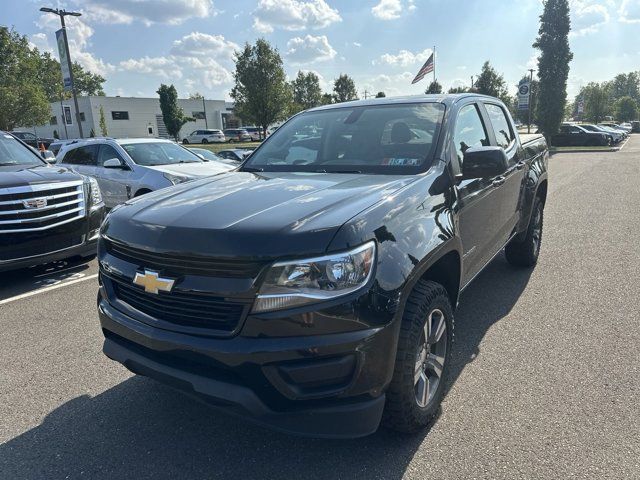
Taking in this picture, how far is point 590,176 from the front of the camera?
15.0 meters

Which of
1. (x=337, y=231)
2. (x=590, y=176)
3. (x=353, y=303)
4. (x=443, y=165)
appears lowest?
(x=590, y=176)

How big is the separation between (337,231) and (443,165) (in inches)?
50.0

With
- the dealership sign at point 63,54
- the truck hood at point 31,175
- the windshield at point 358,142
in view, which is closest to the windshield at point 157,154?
the truck hood at point 31,175

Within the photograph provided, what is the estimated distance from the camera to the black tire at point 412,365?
7.30ft

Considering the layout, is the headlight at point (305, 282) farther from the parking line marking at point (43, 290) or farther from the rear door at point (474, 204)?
the parking line marking at point (43, 290)

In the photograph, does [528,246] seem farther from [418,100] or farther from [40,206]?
[40,206]

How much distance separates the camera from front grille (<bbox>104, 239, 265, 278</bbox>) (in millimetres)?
2018

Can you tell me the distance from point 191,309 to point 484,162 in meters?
2.00

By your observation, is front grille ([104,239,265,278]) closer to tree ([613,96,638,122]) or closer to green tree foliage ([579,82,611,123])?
green tree foliage ([579,82,611,123])

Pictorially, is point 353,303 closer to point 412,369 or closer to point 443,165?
point 412,369

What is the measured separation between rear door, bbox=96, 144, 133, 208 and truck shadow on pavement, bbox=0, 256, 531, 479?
20.7ft

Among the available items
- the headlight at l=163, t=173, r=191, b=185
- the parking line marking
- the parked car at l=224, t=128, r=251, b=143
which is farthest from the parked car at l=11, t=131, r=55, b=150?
the parking line marking

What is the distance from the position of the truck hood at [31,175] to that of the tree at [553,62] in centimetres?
3275

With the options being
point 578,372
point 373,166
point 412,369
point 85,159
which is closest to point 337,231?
point 412,369
